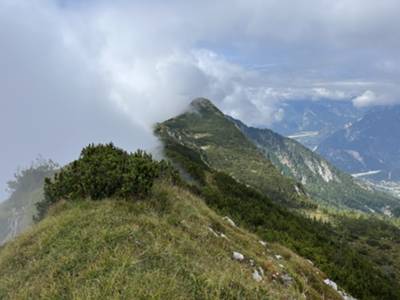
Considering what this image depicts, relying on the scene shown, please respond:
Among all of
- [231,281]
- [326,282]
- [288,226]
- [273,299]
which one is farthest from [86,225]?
[288,226]

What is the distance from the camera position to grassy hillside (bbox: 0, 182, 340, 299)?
8.95 metres

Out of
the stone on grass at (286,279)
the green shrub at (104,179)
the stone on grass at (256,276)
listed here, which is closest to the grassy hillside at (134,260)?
the stone on grass at (286,279)

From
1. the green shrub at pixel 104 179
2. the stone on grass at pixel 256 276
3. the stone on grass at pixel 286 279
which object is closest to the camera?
the stone on grass at pixel 256 276

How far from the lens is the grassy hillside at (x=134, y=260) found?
29.3 ft

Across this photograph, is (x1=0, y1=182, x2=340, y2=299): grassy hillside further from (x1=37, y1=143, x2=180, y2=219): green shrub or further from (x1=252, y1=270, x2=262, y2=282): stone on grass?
(x1=37, y1=143, x2=180, y2=219): green shrub

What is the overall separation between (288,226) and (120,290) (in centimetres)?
4300

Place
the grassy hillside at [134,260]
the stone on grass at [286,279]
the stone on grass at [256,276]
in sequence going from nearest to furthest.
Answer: the grassy hillside at [134,260]
the stone on grass at [256,276]
the stone on grass at [286,279]

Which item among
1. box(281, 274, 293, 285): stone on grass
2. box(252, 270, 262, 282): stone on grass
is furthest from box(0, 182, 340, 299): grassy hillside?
box(252, 270, 262, 282): stone on grass

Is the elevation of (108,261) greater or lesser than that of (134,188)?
lesser

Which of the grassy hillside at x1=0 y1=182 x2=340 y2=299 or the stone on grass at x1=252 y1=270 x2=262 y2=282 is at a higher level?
the grassy hillside at x1=0 y1=182 x2=340 y2=299

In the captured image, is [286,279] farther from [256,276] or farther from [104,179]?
[104,179]

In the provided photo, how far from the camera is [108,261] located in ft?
33.8

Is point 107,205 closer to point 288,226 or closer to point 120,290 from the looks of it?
point 120,290

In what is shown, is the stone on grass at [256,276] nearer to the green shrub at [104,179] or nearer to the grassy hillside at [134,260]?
the grassy hillside at [134,260]
